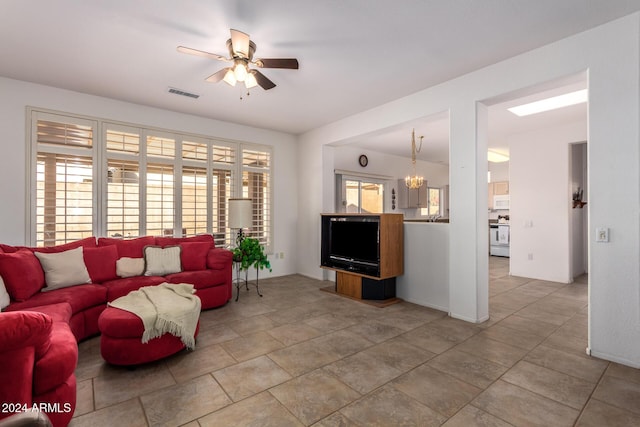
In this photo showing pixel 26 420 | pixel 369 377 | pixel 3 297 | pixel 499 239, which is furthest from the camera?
pixel 499 239

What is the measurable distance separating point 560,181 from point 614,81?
3392 mm

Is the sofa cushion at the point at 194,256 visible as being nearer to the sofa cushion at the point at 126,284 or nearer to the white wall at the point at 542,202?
the sofa cushion at the point at 126,284

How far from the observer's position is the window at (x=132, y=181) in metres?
3.88

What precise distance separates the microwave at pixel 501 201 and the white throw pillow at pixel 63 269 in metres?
9.46

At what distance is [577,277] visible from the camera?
570 centimetres

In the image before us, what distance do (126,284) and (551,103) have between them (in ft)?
19.4

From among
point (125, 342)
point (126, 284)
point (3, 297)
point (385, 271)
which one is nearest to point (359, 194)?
point (385, 271)

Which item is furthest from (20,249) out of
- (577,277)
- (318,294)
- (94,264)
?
(577,277)

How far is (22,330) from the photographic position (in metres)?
1.50

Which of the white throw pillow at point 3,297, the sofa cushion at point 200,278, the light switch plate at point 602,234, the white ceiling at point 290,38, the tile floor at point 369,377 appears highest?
the white ceiling at point 290,38

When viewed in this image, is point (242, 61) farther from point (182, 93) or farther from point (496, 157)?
point (496, 157)

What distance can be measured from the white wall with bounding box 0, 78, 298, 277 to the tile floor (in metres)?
2.14

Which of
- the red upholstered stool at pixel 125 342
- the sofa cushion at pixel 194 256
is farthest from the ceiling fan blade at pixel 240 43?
the sofa cushion at pixel 194 256

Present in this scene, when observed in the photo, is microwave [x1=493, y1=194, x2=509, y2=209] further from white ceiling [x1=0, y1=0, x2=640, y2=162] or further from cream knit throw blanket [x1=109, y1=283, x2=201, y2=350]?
cream knit throw blanket [x1=109, y1=283, x2=201, y2=350]
